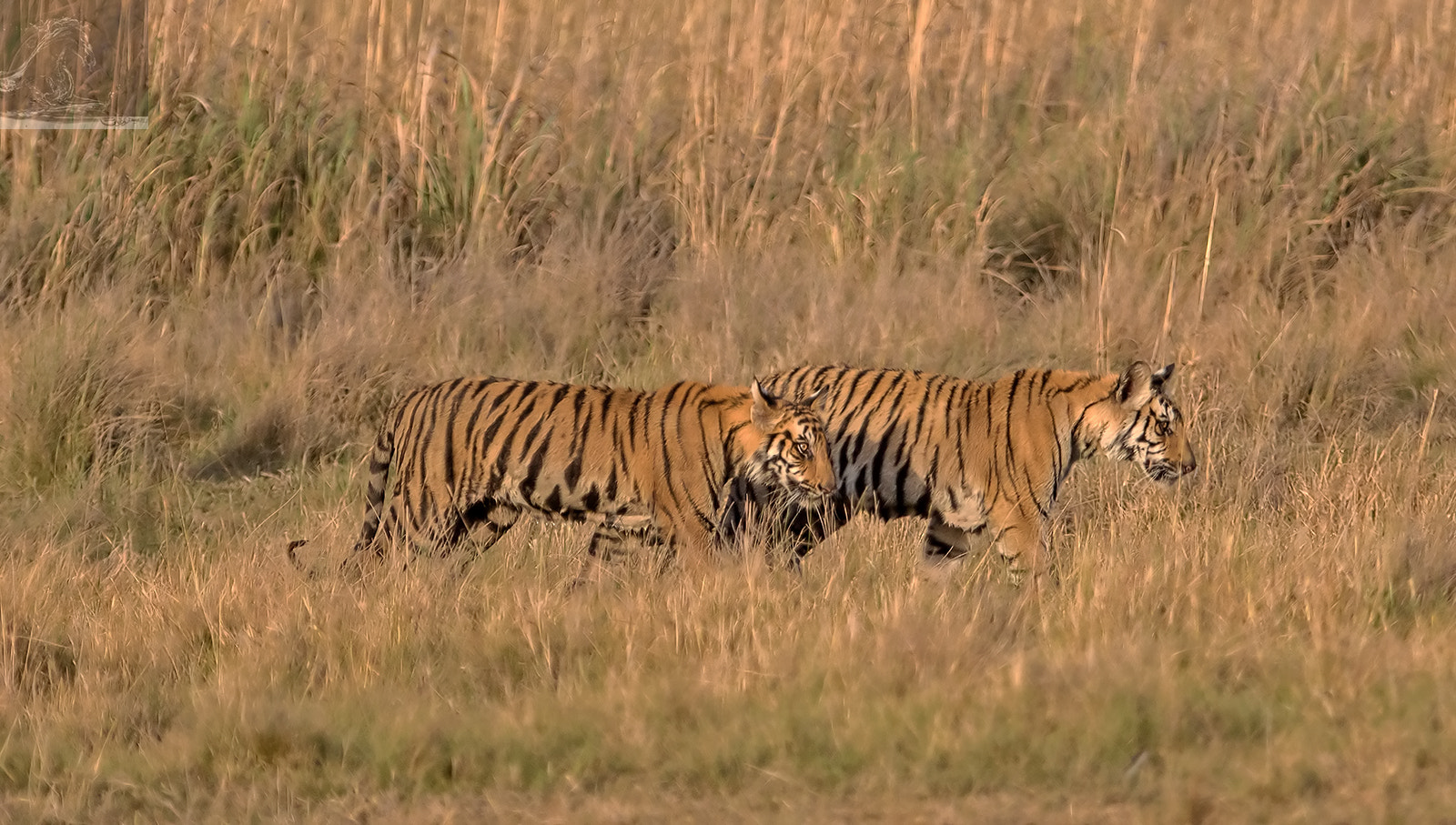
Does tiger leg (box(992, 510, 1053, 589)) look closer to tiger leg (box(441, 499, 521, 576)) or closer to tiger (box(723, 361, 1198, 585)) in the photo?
tiger (box(723, 361, 1198, 585))

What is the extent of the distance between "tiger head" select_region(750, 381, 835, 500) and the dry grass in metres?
0.28

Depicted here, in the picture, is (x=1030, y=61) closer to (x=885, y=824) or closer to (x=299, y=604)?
(x=299, y=604)

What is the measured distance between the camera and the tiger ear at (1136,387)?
243 inches

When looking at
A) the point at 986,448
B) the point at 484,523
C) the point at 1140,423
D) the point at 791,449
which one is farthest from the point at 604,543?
the point at 1140,423

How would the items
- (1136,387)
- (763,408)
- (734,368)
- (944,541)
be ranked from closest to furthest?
(763,408), (1136,387), (944,541), (734,368)

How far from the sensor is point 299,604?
17.8 feet

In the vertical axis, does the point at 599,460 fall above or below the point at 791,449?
below

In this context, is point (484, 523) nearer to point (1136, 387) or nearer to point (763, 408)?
point (763, 408)

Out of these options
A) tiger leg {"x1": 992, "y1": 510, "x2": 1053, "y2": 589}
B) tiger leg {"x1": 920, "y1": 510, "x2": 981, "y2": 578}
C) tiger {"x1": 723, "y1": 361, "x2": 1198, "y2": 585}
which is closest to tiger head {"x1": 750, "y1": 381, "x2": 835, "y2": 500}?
tiger {"x1": 723, "y1": 361, "x2": 1198, "y2": 585}

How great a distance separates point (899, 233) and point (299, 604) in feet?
14.8

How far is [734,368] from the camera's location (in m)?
8.23

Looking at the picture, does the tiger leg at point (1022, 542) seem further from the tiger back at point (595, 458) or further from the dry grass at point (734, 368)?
the tiger back at point (595, 458)

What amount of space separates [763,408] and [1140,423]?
120 cm

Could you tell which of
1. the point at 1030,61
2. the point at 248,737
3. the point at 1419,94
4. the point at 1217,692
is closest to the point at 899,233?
the point at 1030,61
